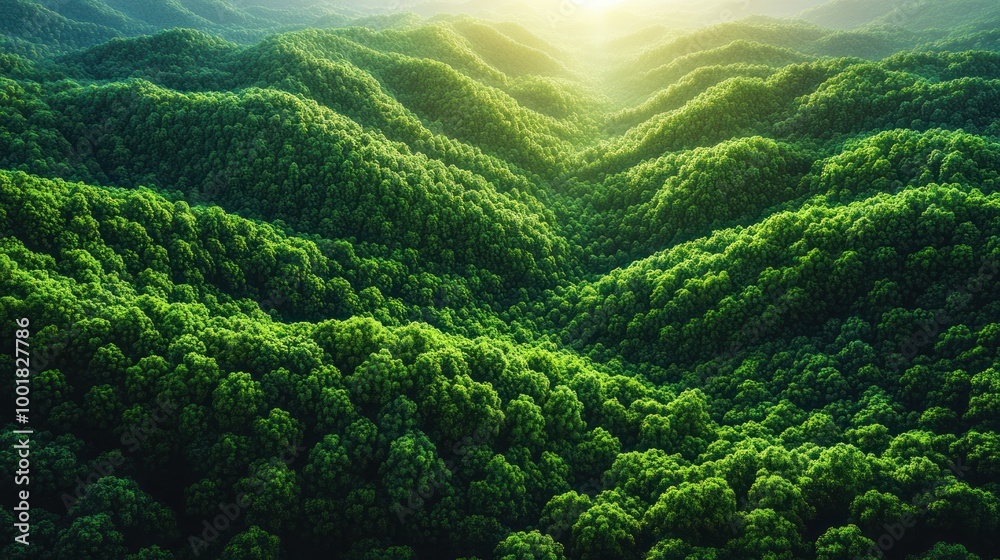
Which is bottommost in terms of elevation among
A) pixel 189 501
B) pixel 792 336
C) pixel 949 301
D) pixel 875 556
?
pixel 189 501

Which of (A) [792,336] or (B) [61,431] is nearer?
(B) [61,431]

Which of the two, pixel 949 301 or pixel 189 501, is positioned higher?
pixel 949 301

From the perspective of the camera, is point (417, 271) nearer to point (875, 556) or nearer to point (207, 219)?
point (207, 219)


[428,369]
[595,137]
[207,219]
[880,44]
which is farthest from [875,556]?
[880,44]

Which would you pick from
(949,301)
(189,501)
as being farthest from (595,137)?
(189,501)

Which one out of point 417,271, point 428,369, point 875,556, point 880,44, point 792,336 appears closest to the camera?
point 875,556

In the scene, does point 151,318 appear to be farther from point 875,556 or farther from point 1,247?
point 875,556

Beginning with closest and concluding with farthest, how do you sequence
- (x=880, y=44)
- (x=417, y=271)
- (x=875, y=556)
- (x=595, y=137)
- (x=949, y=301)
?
(x=875, y=556)
(x=949, y=301)
(x=417, y=271)
(x=595, y=137)
(x=880, y=44)
